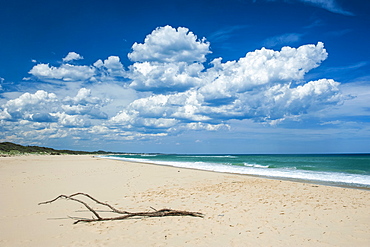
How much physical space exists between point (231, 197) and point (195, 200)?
164cm

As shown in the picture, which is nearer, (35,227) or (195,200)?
(35,227)

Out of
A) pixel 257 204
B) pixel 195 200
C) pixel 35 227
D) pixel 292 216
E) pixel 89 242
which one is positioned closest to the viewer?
pixel 89 242

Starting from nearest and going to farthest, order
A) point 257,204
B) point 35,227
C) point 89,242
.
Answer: point 89,242
point 35,227
point 257,204

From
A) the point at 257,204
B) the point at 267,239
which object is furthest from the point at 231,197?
the point at 267,239

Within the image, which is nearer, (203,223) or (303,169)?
(203,223)

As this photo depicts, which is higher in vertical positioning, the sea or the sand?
the sand

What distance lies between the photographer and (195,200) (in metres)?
9.27

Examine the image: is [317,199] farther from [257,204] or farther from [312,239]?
[312,239]

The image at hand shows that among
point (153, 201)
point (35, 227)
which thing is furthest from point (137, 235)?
point (153, 201)

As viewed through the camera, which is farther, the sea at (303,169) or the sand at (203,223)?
the sea at (303,169)

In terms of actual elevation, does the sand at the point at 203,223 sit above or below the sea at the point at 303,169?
above

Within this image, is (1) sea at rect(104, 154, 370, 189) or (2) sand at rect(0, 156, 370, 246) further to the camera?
(1) sea at rect(104, 154, 370, 189)

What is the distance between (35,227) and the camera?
6.07m

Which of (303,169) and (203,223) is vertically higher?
(203,223)
